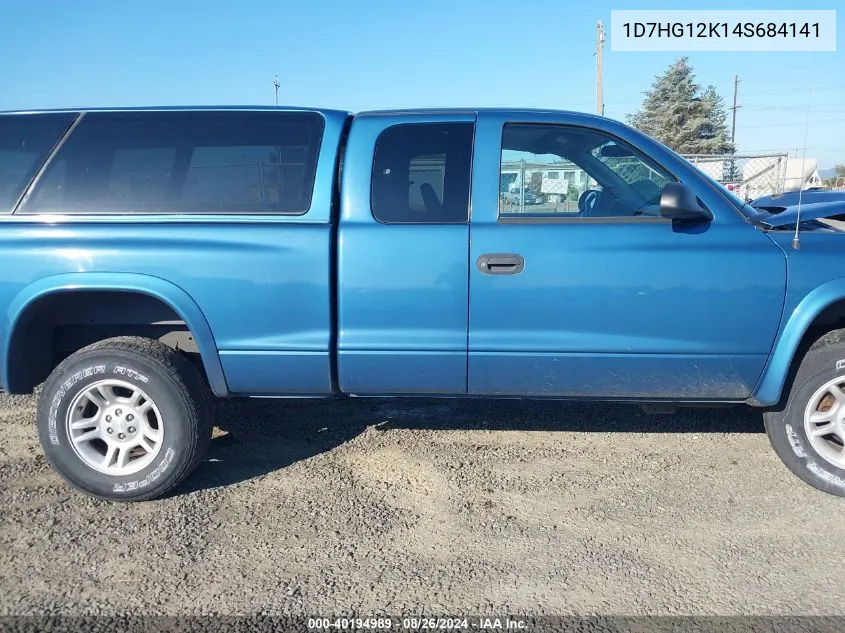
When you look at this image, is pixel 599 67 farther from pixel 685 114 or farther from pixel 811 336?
pixel 811 336

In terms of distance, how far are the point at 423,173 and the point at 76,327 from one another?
2.13 m

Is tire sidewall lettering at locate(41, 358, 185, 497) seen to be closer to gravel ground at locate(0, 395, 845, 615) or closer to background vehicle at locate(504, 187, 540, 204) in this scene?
gravel ground at locate(0, 395, 845, 615)

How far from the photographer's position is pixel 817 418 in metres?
3.26

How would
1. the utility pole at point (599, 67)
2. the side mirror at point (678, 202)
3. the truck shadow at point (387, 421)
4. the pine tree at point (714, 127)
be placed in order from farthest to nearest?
the pine tree at point (714, 127) → the utility pole at point (599, 67) → the truck shadow at point (387, 421) → the side mirror at point (678, 202)

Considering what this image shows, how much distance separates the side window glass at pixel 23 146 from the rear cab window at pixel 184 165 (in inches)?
3.1

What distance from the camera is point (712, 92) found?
35031 millimetres

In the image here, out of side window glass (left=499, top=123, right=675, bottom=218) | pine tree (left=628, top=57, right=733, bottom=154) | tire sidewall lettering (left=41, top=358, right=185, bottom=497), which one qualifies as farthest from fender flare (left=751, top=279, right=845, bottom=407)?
pine tree (left=628, top=57, right=733, bottom=154)

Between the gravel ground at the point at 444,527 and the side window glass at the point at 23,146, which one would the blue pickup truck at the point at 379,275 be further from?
the gravel ground at the point at 444,527

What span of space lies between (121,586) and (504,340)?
2.00m

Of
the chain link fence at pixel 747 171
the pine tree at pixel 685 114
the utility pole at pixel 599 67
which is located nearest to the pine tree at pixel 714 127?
the pine tree at pixel 685 114

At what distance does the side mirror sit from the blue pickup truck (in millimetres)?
15

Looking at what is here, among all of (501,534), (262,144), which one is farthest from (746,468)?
(262,144)

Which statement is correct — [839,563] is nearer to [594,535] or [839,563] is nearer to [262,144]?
[594,535]

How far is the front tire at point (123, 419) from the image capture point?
3.21 metres
